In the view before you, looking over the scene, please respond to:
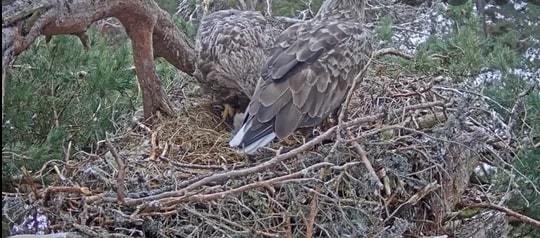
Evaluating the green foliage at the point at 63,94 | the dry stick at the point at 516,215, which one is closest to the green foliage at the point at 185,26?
the green foliage at the point at 63,94

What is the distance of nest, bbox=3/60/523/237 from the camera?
2482 mm

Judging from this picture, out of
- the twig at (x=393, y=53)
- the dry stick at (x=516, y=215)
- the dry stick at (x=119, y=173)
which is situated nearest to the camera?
the dry stick at (x=119, y=173)

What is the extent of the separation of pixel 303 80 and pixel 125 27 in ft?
2.28

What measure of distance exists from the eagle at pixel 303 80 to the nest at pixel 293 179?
0.13m

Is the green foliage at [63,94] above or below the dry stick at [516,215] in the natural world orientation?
above

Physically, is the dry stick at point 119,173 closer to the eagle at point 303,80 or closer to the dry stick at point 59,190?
the dry stick at point 59,190

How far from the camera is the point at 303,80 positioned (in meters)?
3.23

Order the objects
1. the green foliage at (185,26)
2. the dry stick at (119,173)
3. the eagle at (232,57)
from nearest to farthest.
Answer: the dry stick at (119,173)
the eagle at (232,57)
the green foliage at (185,26)

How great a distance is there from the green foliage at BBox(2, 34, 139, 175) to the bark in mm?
97

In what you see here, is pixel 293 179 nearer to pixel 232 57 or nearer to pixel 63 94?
pixel 63 94

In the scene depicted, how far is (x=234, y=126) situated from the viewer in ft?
12.1

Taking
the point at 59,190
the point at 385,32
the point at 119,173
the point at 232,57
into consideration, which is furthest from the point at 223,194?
the point at 385,32

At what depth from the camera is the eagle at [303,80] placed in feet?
10.2

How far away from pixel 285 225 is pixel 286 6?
362cm
